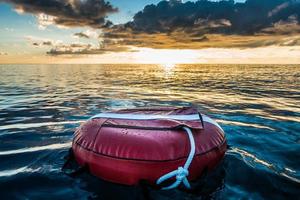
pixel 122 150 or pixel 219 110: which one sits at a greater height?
pixel 122 150

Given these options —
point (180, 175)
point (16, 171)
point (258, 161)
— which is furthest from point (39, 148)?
point (258, 161)

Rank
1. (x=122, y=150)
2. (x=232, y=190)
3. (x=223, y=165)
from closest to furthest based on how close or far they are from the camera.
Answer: (x=122, y=150)
(x=232, y=190)
(x=223, y=165)

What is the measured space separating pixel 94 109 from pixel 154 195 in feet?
26.6

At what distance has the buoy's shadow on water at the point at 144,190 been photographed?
4238mm

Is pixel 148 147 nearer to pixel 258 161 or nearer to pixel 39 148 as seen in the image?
pixel 258 161

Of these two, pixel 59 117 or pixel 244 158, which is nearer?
pixel 244 158

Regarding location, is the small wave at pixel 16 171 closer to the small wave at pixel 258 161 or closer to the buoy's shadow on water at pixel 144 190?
the buoy's shadow on water at pixel 144 190

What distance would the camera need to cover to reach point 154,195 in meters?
4.28

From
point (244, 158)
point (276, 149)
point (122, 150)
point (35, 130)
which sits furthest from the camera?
point (35, 130)

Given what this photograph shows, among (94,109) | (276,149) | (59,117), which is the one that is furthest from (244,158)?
(94,109)

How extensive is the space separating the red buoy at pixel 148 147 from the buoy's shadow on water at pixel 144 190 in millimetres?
213

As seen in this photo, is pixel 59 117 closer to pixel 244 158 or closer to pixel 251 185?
pixel 244 158

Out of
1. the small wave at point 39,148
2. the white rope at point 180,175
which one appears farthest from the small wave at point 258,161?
the small wave at point 39,148

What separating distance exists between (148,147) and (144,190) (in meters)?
0.62
